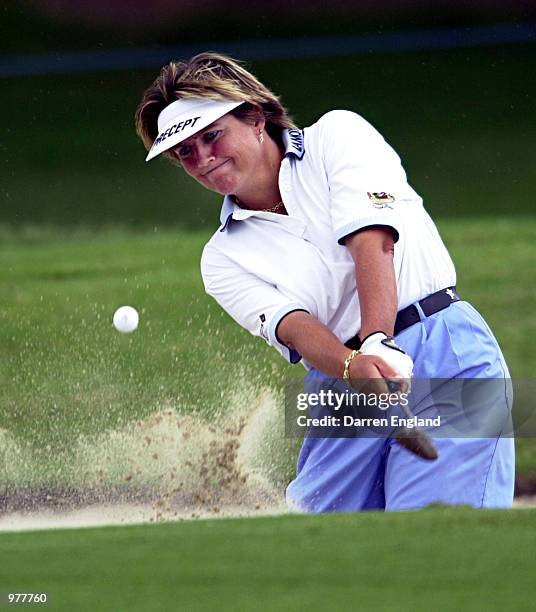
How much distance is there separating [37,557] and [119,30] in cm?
939

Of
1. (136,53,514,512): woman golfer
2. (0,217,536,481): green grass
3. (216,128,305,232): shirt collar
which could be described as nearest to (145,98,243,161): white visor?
(136,53,514,512): woman golfer

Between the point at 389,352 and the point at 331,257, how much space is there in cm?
36

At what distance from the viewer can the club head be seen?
3.05m

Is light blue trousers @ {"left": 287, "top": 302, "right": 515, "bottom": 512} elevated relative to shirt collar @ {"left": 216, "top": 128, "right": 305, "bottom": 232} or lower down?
lower down

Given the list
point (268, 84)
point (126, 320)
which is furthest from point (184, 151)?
point (268, 84)

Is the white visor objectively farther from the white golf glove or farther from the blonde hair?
the white golf glove

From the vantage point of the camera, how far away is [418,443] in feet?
10.0

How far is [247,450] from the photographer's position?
4.61 metres

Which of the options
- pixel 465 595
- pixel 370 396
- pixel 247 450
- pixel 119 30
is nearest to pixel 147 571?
pixel 465 595

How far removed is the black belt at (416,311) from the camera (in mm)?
3219

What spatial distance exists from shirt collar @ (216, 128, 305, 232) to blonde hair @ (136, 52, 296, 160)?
0.19 ft

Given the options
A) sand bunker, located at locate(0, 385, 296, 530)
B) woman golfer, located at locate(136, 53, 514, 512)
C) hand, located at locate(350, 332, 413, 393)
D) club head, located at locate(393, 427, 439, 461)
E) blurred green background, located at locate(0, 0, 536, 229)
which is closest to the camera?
hand, located at locate(350, 332, 413, 393)

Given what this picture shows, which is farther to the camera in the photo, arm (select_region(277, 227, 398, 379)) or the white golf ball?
the white golf ball

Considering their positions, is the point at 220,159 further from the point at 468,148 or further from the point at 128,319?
the point at 468,148
